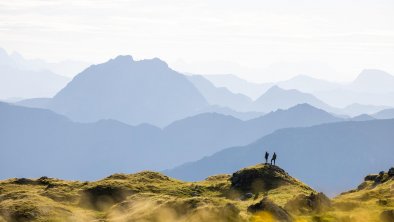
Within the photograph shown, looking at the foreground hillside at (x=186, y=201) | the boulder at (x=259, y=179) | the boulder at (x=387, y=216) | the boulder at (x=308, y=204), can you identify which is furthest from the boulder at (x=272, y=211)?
the boulder at (x=259, y=179)

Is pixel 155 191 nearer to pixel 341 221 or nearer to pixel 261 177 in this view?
pixel 261 177

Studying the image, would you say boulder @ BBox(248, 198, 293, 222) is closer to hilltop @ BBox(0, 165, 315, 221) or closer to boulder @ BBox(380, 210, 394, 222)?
hilltop @ BBox(0, 165, 315, 221)

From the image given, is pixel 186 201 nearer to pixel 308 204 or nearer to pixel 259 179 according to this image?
pixel 308 204

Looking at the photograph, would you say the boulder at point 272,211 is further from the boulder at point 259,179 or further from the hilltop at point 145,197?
the boulder at point 259,179

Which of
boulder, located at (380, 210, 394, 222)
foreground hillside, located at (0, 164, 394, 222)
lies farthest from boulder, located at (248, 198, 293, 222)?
boulder, located at (380, 210, 394, 222)

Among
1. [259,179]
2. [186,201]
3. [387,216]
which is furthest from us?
[259,179]

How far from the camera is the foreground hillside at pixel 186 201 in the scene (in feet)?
333

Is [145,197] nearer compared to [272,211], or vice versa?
[272,211]

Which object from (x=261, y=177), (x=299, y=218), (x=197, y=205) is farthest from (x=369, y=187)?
(x=197, y=205)

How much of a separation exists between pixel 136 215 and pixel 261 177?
1772 inches

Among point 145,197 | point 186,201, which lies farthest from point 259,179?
point 186,201

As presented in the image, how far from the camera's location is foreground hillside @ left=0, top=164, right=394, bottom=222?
10138 cm

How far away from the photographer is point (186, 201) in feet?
341

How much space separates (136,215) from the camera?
104562mm
